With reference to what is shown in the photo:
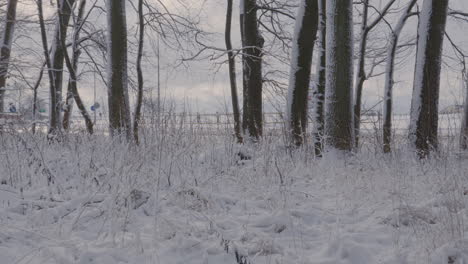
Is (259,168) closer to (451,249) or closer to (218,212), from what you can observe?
(218,212)

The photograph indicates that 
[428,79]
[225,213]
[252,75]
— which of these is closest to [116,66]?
[252,75]

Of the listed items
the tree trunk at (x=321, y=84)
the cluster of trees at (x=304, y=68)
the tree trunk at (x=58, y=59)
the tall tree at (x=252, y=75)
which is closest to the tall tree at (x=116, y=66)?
the cluster of trees at (x=304, y=68)

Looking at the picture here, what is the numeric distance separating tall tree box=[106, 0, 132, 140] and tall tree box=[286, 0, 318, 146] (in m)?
3.44

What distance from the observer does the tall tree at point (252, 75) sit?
936 centimetres

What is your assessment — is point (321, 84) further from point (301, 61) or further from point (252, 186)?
point (252, 186)

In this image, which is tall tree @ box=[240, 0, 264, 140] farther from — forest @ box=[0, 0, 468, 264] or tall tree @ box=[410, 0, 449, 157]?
tall tree @ box=[410, 0, 449, 157]

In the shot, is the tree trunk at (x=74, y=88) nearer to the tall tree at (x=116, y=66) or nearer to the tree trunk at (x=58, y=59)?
the tree trunk at (x=58, y=59)

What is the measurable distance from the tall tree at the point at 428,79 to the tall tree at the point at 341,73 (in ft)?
4.60

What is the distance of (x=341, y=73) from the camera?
19.6 feet

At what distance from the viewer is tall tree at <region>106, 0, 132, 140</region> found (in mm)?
7812

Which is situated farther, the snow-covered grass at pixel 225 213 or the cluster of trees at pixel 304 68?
the cluster of trees at pixel 304 68

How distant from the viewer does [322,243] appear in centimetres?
280

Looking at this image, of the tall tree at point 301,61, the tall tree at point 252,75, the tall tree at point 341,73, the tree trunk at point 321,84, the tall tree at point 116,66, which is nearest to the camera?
the tall tree at point 341,73

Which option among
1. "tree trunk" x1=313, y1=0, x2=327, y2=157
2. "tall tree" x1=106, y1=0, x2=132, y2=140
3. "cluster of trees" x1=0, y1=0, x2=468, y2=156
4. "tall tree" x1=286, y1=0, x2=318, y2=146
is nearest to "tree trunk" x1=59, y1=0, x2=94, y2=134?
"cluster of trees" x1=0, y1=0, x2=468, y2=156
